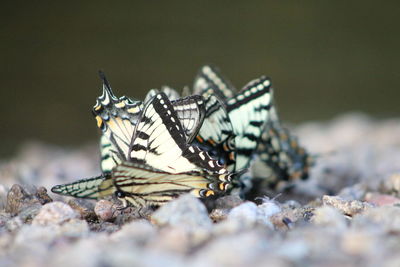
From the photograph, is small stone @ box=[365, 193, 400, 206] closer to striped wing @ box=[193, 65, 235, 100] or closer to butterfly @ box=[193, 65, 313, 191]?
butterfly @ box=[193, 65, 313, 191]

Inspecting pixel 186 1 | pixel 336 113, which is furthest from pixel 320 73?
pixel 186 1

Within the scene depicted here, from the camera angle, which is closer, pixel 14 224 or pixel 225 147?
pixel 14 224

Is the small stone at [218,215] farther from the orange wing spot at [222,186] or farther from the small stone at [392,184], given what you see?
the small stone at [392,184]

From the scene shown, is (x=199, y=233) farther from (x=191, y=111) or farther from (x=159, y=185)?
(x=191, y=111)

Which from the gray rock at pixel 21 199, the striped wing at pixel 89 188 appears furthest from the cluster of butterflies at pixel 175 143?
the gray rock at pixel 21 199

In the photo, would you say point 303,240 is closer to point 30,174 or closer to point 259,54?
point 30,174

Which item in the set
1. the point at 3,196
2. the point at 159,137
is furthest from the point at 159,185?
the point at 3,196
